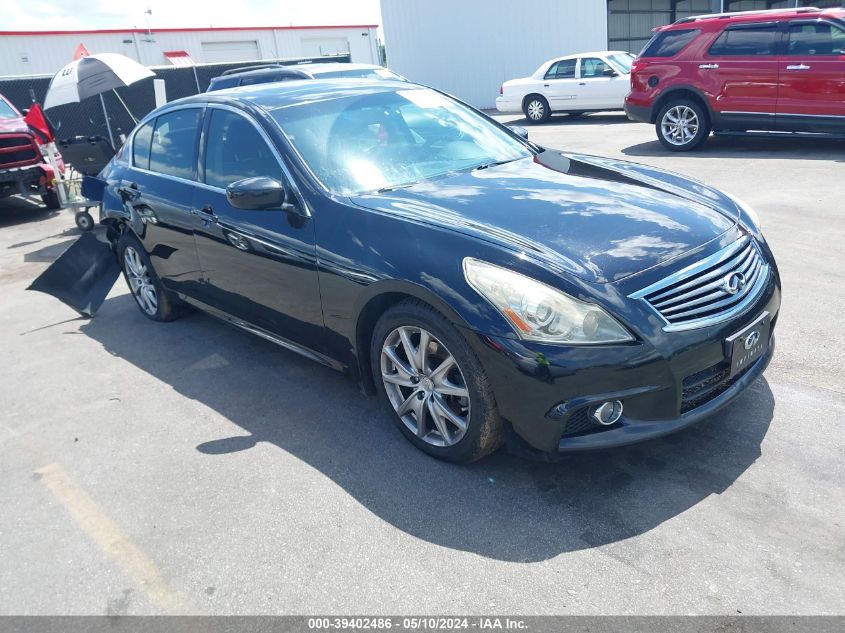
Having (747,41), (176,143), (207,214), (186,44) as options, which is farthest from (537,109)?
(186,44)

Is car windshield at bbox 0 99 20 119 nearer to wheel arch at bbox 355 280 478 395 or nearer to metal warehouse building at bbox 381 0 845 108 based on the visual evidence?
wheel arch at bbox 355 280 478 395

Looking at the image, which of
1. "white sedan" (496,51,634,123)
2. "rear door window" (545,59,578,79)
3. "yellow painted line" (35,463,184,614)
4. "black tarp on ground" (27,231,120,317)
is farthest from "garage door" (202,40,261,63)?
"yellow painted line" (35,463,184,614)

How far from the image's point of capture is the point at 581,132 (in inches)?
582

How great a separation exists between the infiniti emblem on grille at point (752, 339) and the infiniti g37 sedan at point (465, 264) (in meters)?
0.01

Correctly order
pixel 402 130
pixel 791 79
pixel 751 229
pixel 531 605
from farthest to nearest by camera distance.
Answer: pixel 791 79, pixel 402 130, pixel 751 229, pixel 531 605

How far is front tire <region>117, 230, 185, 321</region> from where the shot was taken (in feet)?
18.2

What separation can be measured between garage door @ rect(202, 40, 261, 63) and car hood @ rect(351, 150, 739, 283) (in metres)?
37.2

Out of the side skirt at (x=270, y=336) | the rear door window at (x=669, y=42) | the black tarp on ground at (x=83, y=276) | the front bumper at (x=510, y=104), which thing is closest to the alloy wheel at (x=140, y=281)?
the black tarp on ground at (x=83, y=276)

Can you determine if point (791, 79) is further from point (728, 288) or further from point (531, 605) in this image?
point (531, 605)

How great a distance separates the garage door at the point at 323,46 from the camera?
40188 millimetres

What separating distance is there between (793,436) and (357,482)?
201 centimetres

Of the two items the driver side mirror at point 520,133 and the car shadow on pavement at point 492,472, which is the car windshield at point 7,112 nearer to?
the car shadow on pavement at point 492,472

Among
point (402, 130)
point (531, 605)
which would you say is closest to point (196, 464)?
point (531, 605)

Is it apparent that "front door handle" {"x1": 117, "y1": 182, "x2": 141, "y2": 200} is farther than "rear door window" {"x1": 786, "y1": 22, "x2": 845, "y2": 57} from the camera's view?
No
